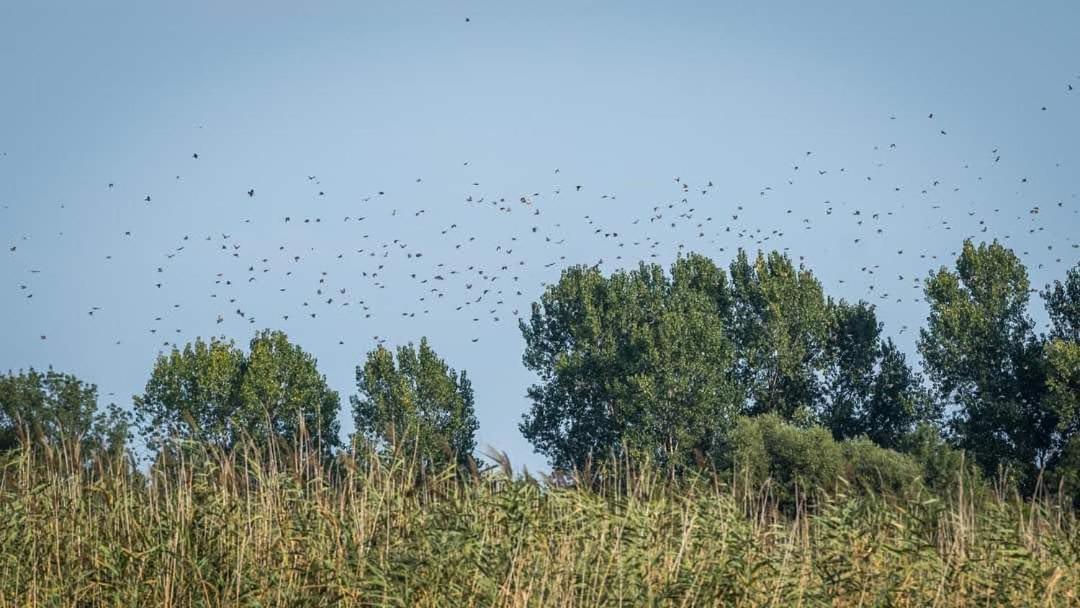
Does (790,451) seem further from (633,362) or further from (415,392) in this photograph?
(415,392)

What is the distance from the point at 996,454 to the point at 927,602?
113 ft

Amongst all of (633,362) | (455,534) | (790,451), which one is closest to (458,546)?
(455,534)

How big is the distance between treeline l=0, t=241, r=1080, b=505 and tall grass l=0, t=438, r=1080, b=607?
29326mm

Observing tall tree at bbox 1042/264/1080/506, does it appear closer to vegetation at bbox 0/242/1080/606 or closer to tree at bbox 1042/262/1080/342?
tree at bbox 1042/262/1080/342

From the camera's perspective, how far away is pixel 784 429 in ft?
132

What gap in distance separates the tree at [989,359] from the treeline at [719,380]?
2.1 inches

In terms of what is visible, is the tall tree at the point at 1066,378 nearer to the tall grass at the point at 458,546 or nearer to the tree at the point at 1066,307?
the tree at the point at 1066,307

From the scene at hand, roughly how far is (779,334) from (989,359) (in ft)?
24.4

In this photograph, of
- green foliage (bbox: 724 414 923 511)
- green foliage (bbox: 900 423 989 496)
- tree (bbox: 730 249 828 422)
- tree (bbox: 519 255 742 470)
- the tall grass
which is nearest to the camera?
the tall grass

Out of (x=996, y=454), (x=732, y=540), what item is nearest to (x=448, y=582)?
(x=732, y=540)

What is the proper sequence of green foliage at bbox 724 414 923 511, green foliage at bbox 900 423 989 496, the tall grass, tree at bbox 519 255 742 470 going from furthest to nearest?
1. tree at bbox 519 255 742 470
2. green foliage at bbox 724 414 923 511
3. green foliage at bbox 900 423 989 496
4. the tall grass

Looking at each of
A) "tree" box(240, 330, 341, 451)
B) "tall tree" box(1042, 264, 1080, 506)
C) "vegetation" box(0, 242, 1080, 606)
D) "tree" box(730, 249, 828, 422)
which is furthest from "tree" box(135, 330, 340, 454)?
"vegetation" box(0, 242, 1080, 606)

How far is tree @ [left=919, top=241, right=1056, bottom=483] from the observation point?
137 feet

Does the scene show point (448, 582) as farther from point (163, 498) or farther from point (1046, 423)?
point (1046, 423)
